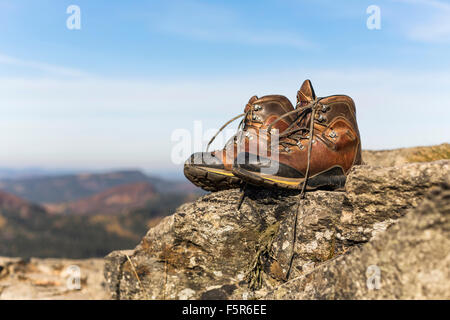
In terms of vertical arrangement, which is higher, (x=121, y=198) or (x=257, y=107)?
(x=257, y=107)

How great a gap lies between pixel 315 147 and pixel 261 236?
1.43 meters

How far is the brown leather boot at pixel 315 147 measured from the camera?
15.0ft

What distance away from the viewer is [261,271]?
4.68m

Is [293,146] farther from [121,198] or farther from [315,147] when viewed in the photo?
[121,198]

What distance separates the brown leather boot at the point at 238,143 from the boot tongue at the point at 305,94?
22cm

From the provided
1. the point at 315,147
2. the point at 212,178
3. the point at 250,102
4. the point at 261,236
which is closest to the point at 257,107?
the point at 250,102

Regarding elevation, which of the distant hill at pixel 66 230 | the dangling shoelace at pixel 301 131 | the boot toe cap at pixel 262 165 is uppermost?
the dangling shoelace at pixel 301 131

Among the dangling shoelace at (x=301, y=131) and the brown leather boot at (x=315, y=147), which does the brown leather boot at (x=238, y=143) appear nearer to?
the dangling shoelace at (x=301, y=131)

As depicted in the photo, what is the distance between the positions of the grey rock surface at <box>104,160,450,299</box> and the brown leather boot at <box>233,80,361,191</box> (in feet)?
0.99

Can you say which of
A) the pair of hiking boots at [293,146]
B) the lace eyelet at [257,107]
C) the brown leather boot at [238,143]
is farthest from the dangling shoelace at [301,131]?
the lace eyelet at [257,107]

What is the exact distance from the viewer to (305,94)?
5004 mm
